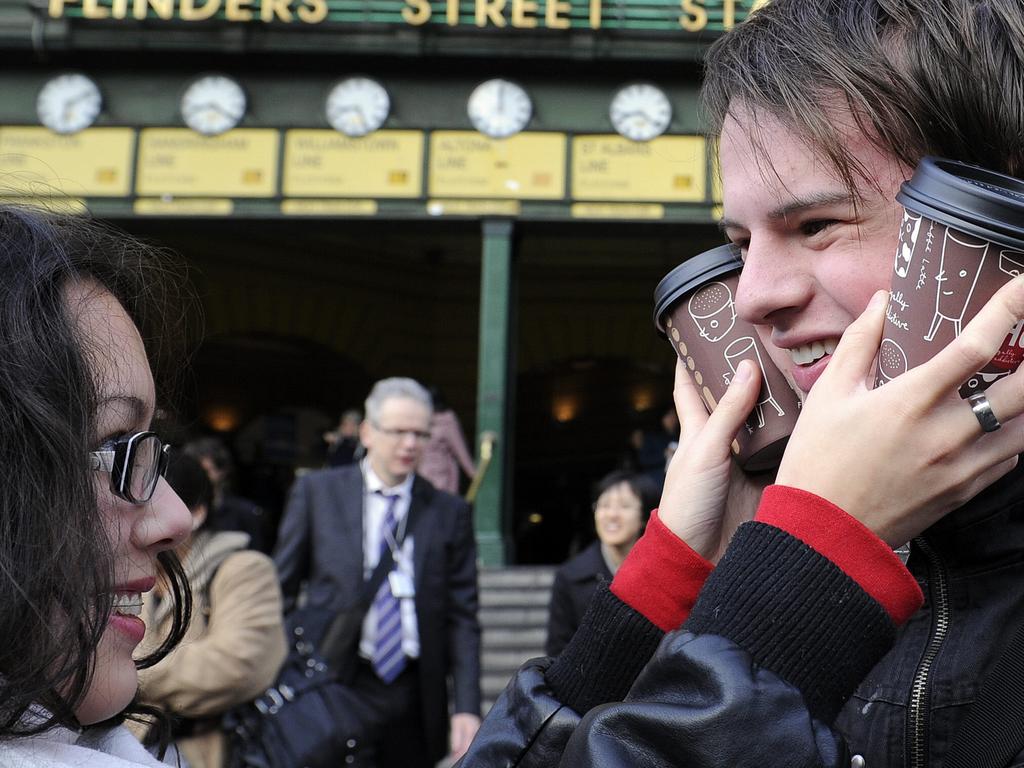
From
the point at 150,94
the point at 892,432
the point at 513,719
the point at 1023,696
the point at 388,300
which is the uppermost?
the point at 150,94

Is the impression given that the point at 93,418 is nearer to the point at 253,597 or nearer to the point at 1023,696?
the point at 1023,696

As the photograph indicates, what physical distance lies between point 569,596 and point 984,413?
4.85m

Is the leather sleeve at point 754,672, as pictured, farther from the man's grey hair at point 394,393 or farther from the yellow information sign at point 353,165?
the yellow information sign at point 353,165

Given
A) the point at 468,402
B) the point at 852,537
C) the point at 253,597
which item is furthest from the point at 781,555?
the point at 468,402

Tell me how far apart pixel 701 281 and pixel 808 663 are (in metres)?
0.65

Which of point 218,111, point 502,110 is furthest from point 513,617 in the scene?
point 218,111

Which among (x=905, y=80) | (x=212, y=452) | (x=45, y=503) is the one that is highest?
(x=905, y=80)

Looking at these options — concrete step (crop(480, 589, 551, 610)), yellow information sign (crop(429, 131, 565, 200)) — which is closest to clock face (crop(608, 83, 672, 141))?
yellow information sign (crop(429, 131, 565, 200))

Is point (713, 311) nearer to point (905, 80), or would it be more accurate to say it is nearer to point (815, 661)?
point (905, 80)

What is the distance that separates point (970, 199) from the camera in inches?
43.4

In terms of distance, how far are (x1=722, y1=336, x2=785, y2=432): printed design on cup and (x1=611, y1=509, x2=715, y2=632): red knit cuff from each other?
0.18 metres

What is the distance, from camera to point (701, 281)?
1604 mm

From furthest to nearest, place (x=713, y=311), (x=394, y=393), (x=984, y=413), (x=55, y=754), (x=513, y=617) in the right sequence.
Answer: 1. (x=513, y=617)
2. (x=394, y=393)
3. (x=713, y=311)
4. (x=55, y=754)
5. (x=984, y=413)

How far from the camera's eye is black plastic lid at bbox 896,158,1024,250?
1084 millimetres
